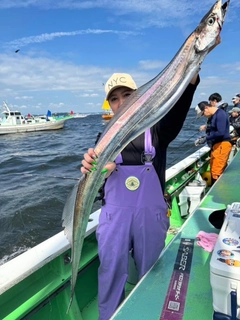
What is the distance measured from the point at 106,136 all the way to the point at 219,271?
92 centimetres

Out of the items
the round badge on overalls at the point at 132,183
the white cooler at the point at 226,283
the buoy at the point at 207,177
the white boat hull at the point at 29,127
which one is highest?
the white boat hull at the point at 29,127

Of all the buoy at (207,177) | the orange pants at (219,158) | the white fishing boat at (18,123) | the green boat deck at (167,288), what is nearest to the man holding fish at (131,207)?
the green boat deck at (167,288)

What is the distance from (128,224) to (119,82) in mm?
1017

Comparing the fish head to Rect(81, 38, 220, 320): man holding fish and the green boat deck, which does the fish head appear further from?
the green boat deck

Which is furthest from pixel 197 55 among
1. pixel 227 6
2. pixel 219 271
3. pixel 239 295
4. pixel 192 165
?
pixel 192 165

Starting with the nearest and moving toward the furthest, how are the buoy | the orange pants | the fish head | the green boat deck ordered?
1. the fish head
2. the green boat deck
3. the orange pants
4. the buoy

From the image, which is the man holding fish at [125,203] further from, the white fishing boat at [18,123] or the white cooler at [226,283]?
the white fishing boat at [18,123]

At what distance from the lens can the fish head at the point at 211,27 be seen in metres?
1.22

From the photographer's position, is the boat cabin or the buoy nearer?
the buoy

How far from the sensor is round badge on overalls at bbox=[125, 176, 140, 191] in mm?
2021

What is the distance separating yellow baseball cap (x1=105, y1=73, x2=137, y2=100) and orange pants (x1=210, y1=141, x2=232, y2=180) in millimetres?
4483

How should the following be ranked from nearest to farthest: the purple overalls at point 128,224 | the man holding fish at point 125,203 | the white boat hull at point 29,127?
the man holding fish at point 125,203
the purple overalls at point 128,224
the white boat hull at point 29,127

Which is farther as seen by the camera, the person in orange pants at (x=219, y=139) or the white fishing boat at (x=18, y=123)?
the white fishing boat at (x=18, y=123)

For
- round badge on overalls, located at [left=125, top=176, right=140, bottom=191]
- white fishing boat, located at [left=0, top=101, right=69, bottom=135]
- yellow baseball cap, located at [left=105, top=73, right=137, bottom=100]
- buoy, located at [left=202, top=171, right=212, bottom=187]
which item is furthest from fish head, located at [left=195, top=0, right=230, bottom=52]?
white fishing boat, located at [left=0, top=101, right=69, bottom=135]
